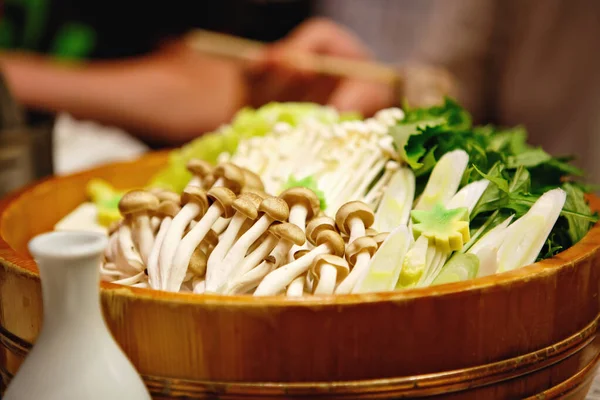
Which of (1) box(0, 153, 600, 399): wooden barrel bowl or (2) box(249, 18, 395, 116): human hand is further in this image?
(2) box(249, 18, 395, 116): human hand

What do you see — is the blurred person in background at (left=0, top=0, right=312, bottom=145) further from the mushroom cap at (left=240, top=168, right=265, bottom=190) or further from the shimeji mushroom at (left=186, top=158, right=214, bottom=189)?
the mushroom cap at (left=240, top=168, right=265, bottom=190)

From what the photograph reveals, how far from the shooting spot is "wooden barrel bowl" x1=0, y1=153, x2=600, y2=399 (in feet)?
2.68

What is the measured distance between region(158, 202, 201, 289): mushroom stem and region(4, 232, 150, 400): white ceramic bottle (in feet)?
0.90

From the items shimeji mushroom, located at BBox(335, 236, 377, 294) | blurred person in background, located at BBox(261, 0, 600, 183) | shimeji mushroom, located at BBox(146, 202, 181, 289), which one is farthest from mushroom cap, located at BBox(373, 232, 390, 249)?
blurred person in background, located at BBox(261, 0, 600, 183)

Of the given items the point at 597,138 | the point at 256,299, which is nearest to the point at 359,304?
the point at 256,299

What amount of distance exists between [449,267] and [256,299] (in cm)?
31

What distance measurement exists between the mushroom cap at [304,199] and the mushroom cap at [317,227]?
0.15ft

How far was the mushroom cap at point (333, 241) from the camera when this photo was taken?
99 cm

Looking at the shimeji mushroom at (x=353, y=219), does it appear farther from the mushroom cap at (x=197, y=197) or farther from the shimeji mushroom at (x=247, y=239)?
the mushroom cap at (x=197, y=197)

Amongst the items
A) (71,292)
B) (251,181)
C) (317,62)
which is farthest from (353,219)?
(317,62)

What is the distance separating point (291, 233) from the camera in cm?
97

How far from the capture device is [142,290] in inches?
33.4

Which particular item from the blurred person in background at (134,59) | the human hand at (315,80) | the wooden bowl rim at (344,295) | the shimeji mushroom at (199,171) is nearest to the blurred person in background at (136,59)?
the blurred person in background at (134,59)

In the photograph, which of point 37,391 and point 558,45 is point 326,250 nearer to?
point 37,391
